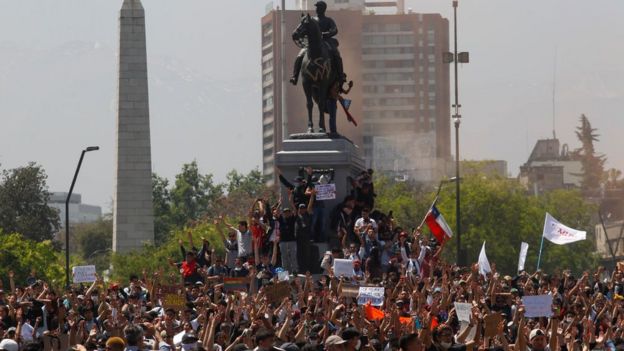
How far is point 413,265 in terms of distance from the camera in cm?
3925

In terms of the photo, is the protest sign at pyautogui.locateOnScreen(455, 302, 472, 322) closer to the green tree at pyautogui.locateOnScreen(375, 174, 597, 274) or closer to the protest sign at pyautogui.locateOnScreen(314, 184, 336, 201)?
the protest sign at pyautogui.locateOnScreen(314, 184, 336, 201)

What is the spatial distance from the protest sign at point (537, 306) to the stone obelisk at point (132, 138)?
67.5m

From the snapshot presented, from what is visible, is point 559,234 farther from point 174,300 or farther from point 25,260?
point 25,260

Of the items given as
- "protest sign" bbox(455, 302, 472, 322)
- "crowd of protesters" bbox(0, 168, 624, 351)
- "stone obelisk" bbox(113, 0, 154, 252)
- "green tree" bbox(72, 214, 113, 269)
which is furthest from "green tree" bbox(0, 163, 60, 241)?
"protest sign" bbox(455, 302, 472, 322)

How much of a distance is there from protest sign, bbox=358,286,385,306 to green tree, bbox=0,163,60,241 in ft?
256

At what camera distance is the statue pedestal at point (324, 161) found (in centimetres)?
4209

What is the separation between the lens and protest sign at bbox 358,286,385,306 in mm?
31656

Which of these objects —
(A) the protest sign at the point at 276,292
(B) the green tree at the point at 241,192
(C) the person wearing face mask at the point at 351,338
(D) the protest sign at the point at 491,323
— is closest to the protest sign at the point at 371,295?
(A) the protest sign at the point at 276,292

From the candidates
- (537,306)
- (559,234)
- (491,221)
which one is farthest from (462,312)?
(491,221)

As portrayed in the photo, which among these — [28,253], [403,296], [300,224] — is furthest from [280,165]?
[28,253]

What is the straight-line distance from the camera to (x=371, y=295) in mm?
31688

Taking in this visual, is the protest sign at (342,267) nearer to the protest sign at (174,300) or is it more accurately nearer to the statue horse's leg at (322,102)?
the protest sign at (174,300)

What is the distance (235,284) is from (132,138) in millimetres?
58920

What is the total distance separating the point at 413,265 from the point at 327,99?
6245mm
